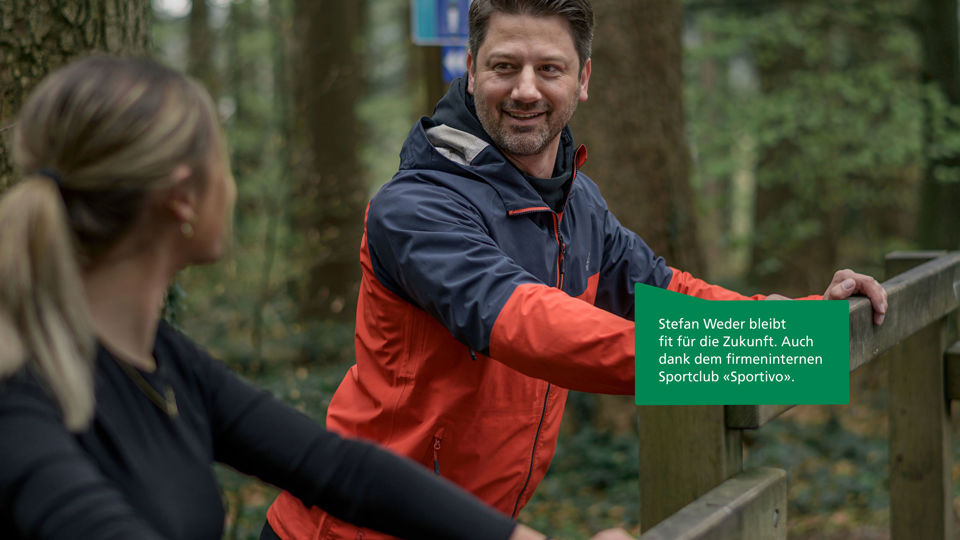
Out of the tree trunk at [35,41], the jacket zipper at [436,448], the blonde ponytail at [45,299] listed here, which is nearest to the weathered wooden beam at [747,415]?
the jacket zipper at [436,448]

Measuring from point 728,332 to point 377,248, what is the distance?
89 centimetres

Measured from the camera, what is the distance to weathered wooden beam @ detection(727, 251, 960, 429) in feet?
7.73

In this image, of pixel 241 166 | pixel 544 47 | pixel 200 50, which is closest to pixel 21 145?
pixel 544 47

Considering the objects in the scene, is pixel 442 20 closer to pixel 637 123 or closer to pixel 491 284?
pixel 637 123

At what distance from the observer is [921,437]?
4.20m

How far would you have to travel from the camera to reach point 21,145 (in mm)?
1612

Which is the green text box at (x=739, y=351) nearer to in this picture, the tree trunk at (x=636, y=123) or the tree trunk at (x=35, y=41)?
the tree trunk at (x=35, y=41)

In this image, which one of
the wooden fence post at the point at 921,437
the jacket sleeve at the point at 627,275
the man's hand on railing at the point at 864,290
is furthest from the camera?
the wooden fence post at the point at 921,437

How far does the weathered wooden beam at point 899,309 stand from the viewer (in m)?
2.36

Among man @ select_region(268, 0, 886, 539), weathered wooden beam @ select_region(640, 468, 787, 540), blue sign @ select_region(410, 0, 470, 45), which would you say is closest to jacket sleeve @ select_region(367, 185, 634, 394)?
man @ select_region(268, 0, 886, 539)

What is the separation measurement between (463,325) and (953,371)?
9.40 feet

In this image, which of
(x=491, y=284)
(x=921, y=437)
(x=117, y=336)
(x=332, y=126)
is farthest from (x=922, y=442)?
(x=332, y=126)

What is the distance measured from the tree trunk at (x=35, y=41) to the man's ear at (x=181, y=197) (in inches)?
94.5

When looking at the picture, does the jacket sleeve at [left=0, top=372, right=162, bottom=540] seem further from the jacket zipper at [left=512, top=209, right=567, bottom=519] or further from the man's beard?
the man's beard
